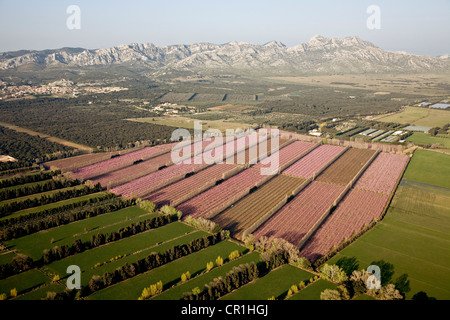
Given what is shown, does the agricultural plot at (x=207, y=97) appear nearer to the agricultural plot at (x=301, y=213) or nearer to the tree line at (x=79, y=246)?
the agricultural plot at (x=301, y=213)

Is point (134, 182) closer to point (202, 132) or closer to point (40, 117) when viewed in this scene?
point (202, 132)

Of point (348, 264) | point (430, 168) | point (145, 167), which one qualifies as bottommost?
point (348, 264)

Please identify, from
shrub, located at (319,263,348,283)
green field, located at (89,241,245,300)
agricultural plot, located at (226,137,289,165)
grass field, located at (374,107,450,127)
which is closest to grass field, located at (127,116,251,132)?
agricultural plot, located at (226,137,289,165)

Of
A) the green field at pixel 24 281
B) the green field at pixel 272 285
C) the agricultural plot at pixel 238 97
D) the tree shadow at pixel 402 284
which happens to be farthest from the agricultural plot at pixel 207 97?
the tree shadow at pixel 402 284

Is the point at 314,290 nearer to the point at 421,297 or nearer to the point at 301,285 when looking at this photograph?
the point at 301,285

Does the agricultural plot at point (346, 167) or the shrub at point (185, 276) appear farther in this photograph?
the agricultural plot at point (346, 167)

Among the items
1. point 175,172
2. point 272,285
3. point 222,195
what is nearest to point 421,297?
point 272,285
